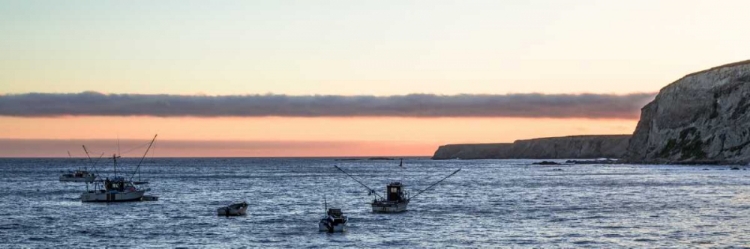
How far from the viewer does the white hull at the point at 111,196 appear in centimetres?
10325

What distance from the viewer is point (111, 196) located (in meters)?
103

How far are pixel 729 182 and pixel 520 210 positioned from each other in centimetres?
5590

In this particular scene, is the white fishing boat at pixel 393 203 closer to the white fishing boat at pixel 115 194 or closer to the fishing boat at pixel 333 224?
the fishing boat at pixel 333 224

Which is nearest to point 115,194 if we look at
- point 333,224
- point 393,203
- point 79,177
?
point 393,203

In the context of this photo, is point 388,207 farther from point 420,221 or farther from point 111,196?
point 111,196

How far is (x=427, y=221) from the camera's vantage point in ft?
251

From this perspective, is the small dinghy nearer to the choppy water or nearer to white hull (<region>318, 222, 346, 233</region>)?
the choppy water

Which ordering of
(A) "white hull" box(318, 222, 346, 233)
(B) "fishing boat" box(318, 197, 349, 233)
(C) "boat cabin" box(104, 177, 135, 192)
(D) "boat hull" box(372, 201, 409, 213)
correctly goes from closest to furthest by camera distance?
(B) "fishing boat" box(318, 197, 349, 233)
(A) "white hull" box(318, 222, 346, 233)
(D) "boat hull" box(372, 201, 409, 213)
(C) "boat cabin" box(104, 177, 135, 192)

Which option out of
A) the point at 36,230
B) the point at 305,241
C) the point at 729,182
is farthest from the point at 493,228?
the point at 729,182

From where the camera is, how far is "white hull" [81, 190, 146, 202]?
4065 inches

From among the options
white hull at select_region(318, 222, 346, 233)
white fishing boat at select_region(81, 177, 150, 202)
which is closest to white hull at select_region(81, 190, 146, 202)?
white fishing boat at select_region(81, 177, 150, 202)

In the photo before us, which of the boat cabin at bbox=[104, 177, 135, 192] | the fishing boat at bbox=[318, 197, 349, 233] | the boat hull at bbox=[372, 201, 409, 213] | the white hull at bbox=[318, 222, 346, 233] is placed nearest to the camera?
the fishing boat at bbox=[318, 197, 349, 233]

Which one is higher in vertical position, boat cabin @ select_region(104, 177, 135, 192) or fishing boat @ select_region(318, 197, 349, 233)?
boat cabin @ select_region(104, 177, 135, 192)

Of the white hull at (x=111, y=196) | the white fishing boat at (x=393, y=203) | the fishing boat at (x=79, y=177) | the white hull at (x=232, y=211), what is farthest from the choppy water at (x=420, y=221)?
the fishing boat at (x=79, y=177)
